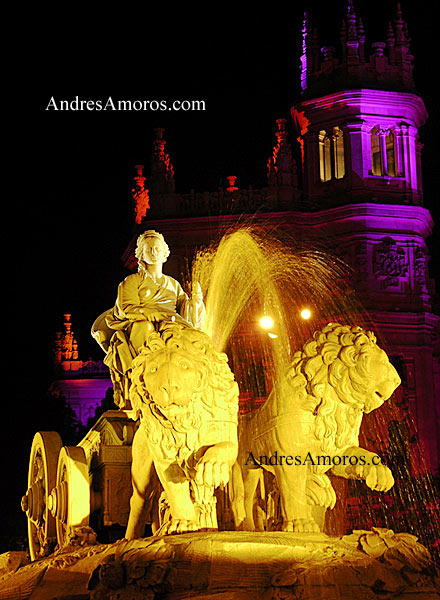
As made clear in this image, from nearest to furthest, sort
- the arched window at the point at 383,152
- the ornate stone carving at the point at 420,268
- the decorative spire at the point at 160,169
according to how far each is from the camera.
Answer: the ornate stone carving at the point at 420,268, the decorative spire at the point at 160,169, the arched window at the point at 383,152

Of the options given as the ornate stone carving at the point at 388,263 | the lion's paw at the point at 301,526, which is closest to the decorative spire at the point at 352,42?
the ornate stone carving at the point at 388,263

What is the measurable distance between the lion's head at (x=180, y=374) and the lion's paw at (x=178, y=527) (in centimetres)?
90

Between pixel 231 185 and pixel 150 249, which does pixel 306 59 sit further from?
pixel 150 249

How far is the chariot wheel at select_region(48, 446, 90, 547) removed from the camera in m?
13.3

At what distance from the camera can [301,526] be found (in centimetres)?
1206

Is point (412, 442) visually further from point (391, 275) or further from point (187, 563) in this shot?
point (187, 563)

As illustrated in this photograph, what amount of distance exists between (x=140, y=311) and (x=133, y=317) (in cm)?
15

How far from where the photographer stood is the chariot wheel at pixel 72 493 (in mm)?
13344

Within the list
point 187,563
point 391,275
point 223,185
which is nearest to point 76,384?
point 223,185

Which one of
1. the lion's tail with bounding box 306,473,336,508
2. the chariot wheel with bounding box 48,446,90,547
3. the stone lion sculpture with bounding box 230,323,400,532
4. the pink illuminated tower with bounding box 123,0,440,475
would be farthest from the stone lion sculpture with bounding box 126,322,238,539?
the pink illuminated tower with bounding box 123,0,440,475

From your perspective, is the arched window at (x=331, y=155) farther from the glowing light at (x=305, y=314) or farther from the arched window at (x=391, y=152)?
the glowing light at (x=305, y=314)

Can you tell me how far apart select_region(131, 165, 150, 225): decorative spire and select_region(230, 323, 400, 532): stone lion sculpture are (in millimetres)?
39282

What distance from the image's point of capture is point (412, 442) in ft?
146

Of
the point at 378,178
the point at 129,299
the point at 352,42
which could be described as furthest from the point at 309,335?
the point at 129,299
